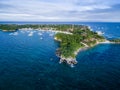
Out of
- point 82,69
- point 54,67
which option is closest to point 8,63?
point 54,67

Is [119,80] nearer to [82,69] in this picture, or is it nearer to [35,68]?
[82,69]

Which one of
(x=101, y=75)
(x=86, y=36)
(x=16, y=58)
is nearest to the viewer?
(x=101, y=75)

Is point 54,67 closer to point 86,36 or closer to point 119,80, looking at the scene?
point 119,80

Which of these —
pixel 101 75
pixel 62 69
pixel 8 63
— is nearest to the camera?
pixel 101 75

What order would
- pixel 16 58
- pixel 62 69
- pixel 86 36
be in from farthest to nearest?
pixel 86 36
pixel 16 58
pixel 62 69

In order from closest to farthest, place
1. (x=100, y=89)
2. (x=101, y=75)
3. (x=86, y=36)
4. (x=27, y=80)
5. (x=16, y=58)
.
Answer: (x=100, y=89), (x=27, y=80), (x=101, y=75), (x=16, y=58), (x=86, y=36)

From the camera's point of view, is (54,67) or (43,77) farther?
(54,67)

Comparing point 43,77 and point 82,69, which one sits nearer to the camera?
point 43,77

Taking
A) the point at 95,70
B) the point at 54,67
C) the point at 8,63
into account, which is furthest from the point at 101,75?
the point at 8,63
